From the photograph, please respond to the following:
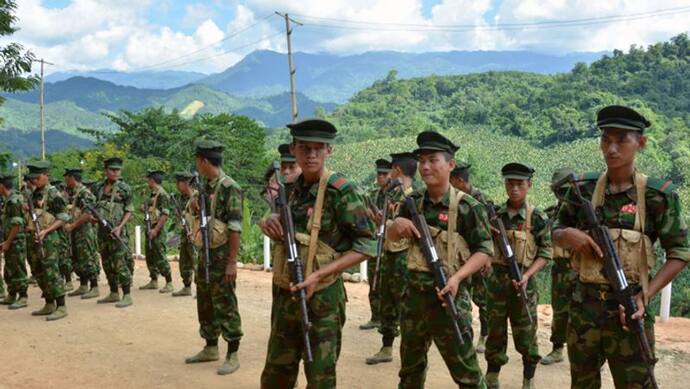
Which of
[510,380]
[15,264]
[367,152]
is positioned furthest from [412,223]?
[367,152]

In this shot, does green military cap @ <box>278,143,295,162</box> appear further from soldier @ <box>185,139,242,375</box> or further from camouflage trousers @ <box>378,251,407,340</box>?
camouflage trousers @ <box>378,251,407,340</box>

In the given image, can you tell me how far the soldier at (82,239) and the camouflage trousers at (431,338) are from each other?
733cm

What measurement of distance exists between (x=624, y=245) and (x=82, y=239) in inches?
351

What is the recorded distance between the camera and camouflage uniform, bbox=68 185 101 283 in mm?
10320

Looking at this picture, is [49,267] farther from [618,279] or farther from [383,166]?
[618,279]

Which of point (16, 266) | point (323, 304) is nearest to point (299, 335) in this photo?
point (323, 304)

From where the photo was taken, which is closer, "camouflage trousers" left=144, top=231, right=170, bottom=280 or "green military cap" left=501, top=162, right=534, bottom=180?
"green military cap" left=501, top=162, right=534, bottom=180

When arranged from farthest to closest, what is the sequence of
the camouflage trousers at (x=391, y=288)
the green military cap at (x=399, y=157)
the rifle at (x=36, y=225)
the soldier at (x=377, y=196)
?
1. the rifle at (x=36, y=225)
2. the soldier at (x=377, y=196)
3. the green military cap at (x=399, y=157)
4. the camouflage trousers at (x=391, y=288)

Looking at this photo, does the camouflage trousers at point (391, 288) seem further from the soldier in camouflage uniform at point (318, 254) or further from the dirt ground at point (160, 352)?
the soldier in camouflage uniform at point (318, 254)

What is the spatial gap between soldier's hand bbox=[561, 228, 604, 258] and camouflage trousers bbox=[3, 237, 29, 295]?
26.3 feet

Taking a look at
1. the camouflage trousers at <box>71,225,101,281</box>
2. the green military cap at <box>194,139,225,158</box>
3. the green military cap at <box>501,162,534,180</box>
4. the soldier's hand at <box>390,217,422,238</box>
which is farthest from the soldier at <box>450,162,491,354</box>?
the camouflage trousers at <box>71,225,101,281</box>

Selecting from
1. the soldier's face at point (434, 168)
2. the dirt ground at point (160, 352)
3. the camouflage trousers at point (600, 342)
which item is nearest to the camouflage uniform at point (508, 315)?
the dirt ground at point (160, 352)

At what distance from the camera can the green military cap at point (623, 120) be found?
3.49 meters

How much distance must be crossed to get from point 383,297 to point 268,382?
3.02 meters
